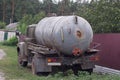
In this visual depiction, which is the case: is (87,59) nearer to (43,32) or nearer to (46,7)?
(43,32)

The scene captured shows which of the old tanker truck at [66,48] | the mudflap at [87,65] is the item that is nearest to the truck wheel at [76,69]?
the old tanker truck at [66,48]

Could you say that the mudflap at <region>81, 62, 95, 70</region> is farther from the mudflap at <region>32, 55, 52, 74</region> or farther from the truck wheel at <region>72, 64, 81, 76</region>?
the mudflap at <region>32, 55, 52, 74</region>

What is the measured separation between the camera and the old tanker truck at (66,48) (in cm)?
1432

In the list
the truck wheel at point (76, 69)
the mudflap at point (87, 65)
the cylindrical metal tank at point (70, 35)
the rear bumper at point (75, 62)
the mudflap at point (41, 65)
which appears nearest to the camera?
the cylindrical metal tank at point (70, 35)

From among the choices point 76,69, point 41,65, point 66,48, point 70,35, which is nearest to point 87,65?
point 76,69

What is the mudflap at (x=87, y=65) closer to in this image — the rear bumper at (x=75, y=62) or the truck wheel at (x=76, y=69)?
the rear bumper at (x=75, y=62)

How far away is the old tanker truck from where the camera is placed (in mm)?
14325

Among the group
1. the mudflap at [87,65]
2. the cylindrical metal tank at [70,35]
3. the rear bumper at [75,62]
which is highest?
the cylindrical metal tank at [70,35]

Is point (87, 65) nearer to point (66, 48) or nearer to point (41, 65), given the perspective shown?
point (66, 48)

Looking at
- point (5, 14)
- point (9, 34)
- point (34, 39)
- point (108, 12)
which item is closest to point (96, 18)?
point (108, 12)

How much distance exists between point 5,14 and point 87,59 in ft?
223

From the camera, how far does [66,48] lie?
47.0ft

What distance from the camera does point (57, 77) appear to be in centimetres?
1432

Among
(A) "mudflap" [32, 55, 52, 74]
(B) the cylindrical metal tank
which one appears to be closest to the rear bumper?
(B) the cylindrical metal tank
